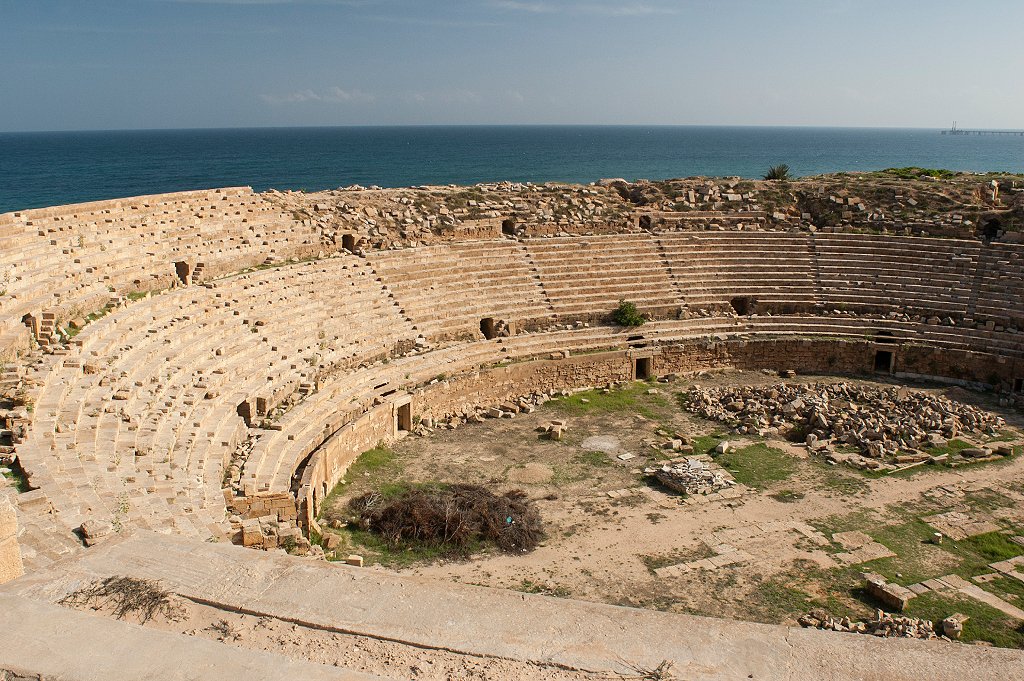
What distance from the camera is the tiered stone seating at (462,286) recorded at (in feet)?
77.5

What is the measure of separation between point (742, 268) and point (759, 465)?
11616 mm

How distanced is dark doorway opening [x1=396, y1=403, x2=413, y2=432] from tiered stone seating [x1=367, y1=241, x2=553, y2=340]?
3641mm

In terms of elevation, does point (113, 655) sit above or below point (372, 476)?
above

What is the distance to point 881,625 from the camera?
467 inches

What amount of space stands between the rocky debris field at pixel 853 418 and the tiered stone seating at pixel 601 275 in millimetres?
4461

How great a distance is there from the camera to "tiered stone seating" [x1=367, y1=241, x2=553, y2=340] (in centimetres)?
2361

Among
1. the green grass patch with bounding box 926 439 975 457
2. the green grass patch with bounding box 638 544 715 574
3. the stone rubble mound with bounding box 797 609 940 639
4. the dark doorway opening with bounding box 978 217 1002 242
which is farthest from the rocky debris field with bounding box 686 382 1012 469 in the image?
the dark doorway opening with bounding box 978 217 1002 242

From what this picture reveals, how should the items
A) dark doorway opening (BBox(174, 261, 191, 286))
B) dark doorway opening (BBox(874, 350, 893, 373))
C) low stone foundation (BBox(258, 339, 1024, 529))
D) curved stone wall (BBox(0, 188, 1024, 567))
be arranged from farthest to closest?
dark doorway opening (BBox(874, 350, 893, 373)) → dark doorway opening (BBox(174, 261, 191, 286)) → low stone foundation (BBox(258, 339, 1024, 529)) → curved stone wall (BBox(0, 188, 1024, 567))

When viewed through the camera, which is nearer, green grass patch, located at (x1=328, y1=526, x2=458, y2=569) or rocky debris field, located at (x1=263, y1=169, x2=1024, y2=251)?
green grass patch, located at (x1=328, y1=526, x2=458, y2=569)

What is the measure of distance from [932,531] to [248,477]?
12.7 meters

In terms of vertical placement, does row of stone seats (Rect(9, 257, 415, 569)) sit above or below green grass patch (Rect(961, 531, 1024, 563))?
above

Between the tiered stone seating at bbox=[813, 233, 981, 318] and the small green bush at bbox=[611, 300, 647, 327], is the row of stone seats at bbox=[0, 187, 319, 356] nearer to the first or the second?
the small green bush at bbox=[611, 300, 647, 327]

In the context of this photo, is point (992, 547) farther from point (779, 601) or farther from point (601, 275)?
point (601, 275)

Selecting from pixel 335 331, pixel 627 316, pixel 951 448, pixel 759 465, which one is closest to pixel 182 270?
pixel 335 331
